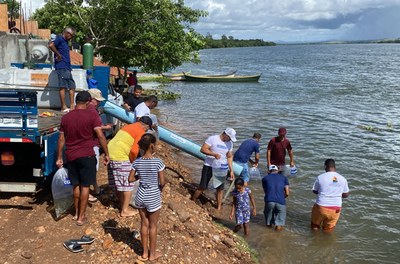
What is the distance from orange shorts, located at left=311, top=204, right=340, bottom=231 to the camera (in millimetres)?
8297

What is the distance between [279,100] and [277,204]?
22108 mm

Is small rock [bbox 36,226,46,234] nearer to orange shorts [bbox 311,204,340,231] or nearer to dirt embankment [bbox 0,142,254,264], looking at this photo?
dirt embankment [bbox 0,142,254,264]

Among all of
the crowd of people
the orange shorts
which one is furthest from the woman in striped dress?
the orange shorts

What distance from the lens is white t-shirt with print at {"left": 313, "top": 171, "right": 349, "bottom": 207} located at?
322 inches

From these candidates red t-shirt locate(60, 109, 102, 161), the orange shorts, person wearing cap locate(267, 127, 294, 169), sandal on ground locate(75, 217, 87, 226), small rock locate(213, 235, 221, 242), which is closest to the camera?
red t-shirt locate(60, 109, 102, 161)

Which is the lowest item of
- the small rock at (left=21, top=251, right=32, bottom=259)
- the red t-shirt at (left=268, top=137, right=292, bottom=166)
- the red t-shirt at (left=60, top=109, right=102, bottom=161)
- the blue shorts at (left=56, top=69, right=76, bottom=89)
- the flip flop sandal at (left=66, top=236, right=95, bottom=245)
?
the small rock at (left=21, top=251, right=32, bottom=259)

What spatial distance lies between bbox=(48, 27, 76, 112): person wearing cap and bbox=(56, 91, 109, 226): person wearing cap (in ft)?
8.66

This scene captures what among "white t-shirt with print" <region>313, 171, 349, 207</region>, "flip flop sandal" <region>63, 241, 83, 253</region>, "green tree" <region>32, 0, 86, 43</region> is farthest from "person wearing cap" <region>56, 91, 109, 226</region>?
"green tree" <region>32, 0, 86, 43</region>

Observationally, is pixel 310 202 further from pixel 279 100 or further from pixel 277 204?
pixel 279 100

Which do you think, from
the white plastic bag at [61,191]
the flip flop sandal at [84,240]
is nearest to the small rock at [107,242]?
the flip flop sandal at [84,240]

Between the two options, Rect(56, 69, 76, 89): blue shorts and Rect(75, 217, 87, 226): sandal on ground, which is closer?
Rect(75, 217, 87, 226): sandal on ground

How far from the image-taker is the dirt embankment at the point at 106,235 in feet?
18.5

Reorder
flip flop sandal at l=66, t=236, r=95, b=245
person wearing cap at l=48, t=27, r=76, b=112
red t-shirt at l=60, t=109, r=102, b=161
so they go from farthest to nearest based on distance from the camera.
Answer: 1. person wearing cap at l=48, t=27, r=76, b=112
2. red t-shirt at l=60, t=109, r=102, b=161
3. flip flop sandal at l=66, t=236, r=95, b=245

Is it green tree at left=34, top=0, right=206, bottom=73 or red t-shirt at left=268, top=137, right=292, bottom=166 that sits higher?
green tree at left=34, top=0, right=206, bottom=73
